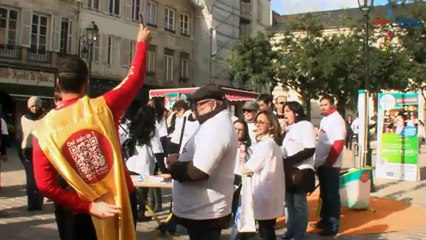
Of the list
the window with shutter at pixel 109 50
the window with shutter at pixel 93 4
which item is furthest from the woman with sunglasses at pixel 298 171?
the window with shutter at pixel 109 50

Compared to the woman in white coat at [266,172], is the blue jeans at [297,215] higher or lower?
lower

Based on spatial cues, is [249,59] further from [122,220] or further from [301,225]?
[122,220]

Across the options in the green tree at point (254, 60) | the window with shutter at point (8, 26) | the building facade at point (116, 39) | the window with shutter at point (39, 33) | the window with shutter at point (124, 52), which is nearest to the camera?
the window with shutter at point (8, 26)

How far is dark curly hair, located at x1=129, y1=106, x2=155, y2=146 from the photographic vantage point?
7243 mm

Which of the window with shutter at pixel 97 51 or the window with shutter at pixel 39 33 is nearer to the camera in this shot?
the window with shutter at pixel 39 33

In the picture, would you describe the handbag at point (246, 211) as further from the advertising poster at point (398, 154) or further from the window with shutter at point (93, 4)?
the window with shutter at point (93, 4)

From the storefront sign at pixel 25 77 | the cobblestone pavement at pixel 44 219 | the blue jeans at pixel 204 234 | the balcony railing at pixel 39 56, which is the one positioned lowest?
the cobblestone pavement at pixel 44 219

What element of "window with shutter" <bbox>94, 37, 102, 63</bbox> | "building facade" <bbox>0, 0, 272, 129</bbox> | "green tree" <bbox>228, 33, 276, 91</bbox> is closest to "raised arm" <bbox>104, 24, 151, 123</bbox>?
"building facade" <bbox>0, 0, 272, 129</bbox>

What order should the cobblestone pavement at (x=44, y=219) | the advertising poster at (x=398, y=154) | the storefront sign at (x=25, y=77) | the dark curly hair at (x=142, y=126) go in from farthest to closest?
the storefront sign at (x=25, y=77) < the advertising poster at (x=398, y=154) < the dark curly hair at (x=142, y=126) < the cobblestone pavement at (x=44, y=219)

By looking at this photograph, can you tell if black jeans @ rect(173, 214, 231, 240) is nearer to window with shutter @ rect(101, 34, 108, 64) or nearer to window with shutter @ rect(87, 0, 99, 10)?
window with shutter @ rect(101, 34, 108, 64)

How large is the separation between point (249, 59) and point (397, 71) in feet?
32.2

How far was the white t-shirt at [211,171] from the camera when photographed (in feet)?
10.9

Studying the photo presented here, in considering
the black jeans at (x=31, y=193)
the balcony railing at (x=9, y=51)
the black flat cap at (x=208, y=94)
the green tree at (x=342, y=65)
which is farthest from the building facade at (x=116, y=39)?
the black flat cap at (x=208, y=94)

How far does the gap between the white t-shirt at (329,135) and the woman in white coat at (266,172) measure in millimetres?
1823
